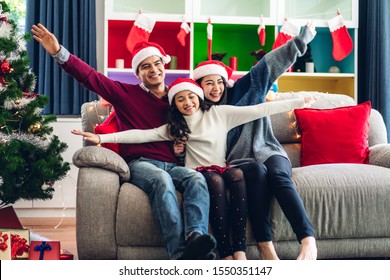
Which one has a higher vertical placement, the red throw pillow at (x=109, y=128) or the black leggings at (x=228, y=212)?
the red throw pillow at (x=109, y=128)

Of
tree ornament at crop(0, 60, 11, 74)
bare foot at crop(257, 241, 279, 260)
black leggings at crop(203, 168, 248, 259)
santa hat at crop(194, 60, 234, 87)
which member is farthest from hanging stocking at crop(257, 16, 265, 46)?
bare foot at crop(257, 241, 279, 260)

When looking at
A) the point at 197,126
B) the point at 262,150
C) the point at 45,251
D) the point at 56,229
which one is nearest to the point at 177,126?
the point at 197,126

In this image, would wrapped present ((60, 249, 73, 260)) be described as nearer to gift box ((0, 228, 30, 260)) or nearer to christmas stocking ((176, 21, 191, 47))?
gift box ((0, 228, 30, 260))

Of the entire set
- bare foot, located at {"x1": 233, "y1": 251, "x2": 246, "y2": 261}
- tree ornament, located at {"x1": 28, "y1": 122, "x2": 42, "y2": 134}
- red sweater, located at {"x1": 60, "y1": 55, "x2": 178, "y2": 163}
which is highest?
red sweater, located at {"x1": 60, "y1": 55, "x2": 178, "y2": 163}

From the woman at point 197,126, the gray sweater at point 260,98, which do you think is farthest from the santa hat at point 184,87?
the gray sweater at point 260,98

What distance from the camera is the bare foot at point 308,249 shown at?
2076 mm

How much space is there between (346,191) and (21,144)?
1.62 meters

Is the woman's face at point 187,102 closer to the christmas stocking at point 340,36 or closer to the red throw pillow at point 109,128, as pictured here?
the red throw pillow at point 109,128

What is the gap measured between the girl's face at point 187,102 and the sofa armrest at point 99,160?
0.40m

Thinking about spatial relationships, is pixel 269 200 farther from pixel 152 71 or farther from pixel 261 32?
pixel 261 32

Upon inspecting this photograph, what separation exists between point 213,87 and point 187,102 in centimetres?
20

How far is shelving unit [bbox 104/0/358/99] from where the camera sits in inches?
163

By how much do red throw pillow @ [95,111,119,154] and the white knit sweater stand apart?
0.30ft
